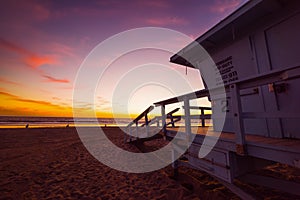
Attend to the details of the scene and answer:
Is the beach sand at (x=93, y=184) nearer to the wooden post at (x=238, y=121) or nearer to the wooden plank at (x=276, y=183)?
the wooden plank at (x=276, y=183)

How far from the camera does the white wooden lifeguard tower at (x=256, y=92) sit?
2.33m

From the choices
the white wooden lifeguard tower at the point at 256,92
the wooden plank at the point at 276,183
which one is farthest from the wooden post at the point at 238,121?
the wooden plank at the point at 276,183

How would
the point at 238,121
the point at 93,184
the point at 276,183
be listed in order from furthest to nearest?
the point at 93,184 < the point at 276,183 < the point at 238,121

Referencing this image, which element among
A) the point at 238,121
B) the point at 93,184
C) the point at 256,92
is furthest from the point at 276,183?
the point at 93,184

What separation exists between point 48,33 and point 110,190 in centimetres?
1169

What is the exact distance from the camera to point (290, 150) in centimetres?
195

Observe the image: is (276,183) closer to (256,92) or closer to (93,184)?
(256,92)

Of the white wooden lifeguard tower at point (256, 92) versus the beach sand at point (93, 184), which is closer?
the white wooden lifeguard tower at point (256, 92)

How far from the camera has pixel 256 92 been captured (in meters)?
4.27

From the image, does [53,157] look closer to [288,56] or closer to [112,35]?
[112,35]

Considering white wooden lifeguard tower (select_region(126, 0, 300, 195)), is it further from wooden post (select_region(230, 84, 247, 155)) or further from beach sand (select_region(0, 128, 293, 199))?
beach sand (select_region(0, 128, 293, 199))

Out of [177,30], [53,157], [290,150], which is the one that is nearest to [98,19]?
[177,30]

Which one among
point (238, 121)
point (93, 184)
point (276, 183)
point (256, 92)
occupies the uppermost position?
point (256, 92)

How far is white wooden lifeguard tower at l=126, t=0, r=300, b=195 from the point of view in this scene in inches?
91.7
